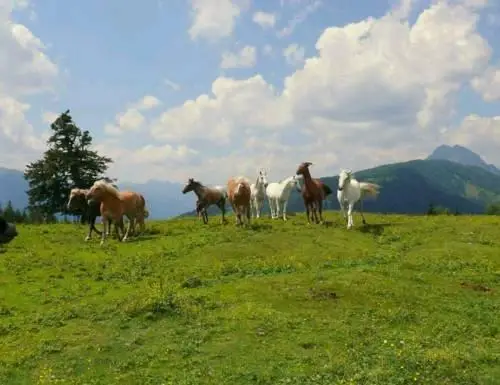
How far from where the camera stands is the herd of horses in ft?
108

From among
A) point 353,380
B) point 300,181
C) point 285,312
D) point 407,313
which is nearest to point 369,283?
point 407,313

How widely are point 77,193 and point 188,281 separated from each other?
17210 millimetres

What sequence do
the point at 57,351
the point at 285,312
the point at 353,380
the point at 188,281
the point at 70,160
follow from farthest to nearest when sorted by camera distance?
1. the point at 70,160
2. the point at 188,281
3. the point at 285,312
4. the point at 57,351
5. the point at 353,380

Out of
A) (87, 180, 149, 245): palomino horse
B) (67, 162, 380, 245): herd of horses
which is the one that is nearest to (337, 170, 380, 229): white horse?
(67, 162, 380, 245): herd of horses

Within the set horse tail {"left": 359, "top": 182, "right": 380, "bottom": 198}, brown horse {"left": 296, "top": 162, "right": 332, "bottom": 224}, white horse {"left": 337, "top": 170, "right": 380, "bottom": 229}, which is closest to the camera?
white horse {"left": 337, "top": 170, "right": 380, "bottom": 229}

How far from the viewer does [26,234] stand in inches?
1388

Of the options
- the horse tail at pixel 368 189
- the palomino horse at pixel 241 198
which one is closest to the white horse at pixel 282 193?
the horse tail at pixel 368 189

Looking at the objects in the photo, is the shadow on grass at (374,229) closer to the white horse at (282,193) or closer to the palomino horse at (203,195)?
the white horse at (282,193)

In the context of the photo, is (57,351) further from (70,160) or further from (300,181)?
(70,160)

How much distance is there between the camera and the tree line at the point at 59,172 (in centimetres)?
6831

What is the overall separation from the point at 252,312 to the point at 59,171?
5710 cm

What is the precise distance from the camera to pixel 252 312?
17125mm

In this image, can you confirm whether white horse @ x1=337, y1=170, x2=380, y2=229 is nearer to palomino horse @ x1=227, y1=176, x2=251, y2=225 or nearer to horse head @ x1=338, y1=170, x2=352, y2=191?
horse head @ x1=338, y1=170, x2=352, y2=191

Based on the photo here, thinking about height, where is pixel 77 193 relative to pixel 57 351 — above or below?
above
